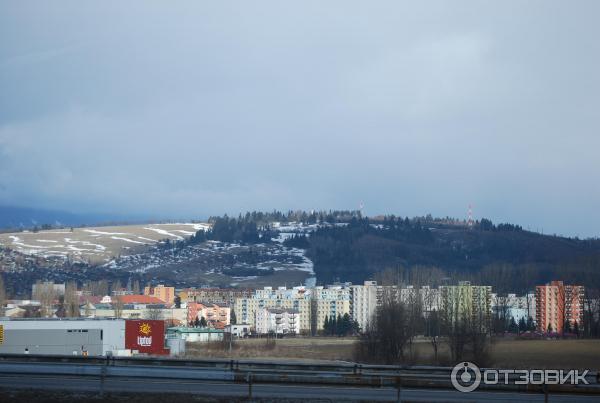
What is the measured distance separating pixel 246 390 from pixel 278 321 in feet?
518

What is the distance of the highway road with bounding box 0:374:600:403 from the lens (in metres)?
25.5

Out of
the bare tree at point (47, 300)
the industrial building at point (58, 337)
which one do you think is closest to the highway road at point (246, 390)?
the industrial building at point (58, 337)

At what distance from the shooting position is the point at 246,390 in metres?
27.0

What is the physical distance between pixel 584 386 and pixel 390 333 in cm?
4767

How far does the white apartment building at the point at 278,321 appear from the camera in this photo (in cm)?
18400

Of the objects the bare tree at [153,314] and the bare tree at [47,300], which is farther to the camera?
the bare tree at [153,314]

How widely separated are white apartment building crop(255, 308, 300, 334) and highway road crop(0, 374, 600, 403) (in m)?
153

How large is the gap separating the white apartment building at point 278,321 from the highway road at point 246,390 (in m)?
153

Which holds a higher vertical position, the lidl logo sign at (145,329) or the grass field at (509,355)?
the lidl logo sign at (145,329)

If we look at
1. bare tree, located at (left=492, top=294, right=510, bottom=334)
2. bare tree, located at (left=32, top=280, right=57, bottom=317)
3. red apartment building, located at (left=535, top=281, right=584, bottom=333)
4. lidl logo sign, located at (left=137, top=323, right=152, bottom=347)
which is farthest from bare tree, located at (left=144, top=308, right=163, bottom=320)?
red apartment building, located at (left=535, top=281, right=584, bottom=333)

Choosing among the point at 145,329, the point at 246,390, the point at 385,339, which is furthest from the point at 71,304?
the point at 246,390

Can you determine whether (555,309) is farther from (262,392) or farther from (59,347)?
(262,392)

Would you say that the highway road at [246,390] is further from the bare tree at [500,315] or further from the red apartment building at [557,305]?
the red apartment building at [557,305]

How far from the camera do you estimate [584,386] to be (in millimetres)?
25172
